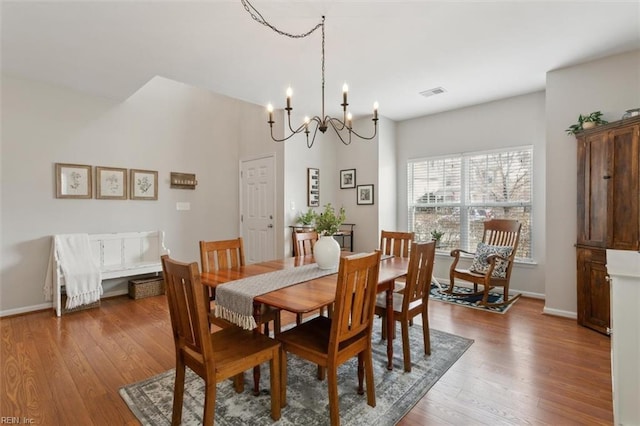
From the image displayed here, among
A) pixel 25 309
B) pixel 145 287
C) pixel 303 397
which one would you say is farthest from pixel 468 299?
pixel 25 309

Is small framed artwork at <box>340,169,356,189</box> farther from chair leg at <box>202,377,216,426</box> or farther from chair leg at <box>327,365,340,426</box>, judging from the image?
chair leg at <box>202,377,216,426</box>

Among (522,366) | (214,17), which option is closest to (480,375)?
(522,366)

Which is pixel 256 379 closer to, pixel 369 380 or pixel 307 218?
pixel 369 380

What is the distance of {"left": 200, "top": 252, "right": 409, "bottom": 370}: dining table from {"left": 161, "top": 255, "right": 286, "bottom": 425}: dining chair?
21cm

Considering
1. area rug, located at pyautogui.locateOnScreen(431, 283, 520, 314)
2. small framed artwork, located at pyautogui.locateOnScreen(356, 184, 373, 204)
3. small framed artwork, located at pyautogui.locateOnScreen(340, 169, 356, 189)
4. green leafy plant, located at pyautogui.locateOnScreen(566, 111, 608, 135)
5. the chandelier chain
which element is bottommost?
area rug, located at pyautogui.locateOnScreen(431, 283, 520, 314)

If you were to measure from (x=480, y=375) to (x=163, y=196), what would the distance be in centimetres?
452

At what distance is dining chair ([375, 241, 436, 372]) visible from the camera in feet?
7.58

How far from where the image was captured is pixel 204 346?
4.94 feet

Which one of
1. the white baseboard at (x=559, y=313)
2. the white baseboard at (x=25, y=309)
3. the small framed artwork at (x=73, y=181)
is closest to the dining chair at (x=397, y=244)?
the white baseboard at (x=559, y=313)

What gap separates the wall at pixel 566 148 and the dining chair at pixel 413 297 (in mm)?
1924

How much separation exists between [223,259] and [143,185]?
2.68 meters

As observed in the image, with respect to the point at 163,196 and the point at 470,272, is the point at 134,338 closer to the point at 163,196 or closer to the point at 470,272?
the point at 163,196

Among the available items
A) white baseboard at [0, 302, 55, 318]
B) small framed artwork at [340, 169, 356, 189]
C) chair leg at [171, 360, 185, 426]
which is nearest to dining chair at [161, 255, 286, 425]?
chair leg at [171, 360, 185, 426]

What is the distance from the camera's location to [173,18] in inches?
94.7
